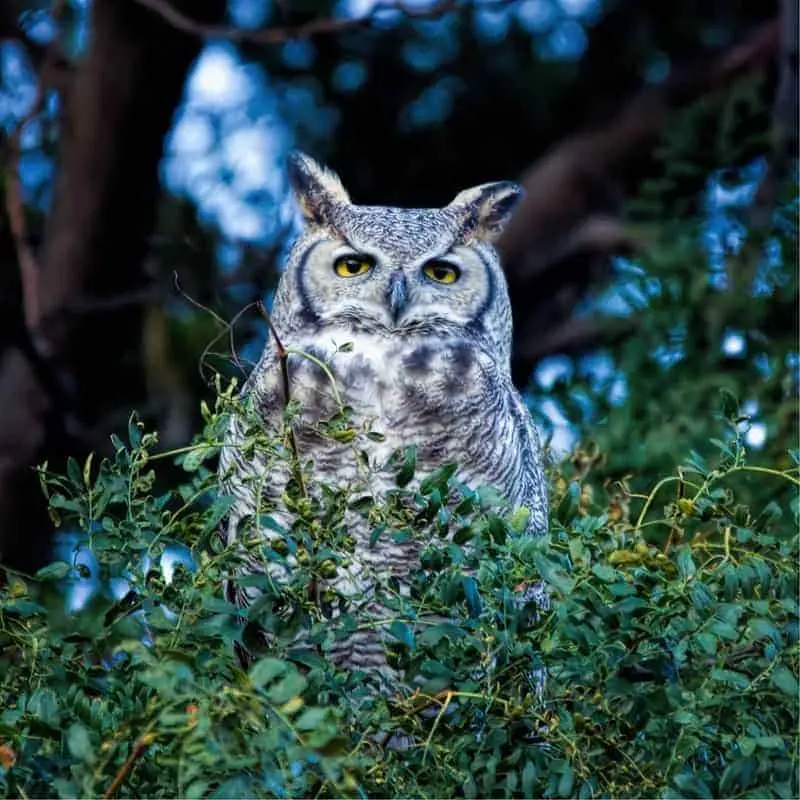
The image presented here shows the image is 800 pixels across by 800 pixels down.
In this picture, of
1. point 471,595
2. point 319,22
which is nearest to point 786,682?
point 471,595

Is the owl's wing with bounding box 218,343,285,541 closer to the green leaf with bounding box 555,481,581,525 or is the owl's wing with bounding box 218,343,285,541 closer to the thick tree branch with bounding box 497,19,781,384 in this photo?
the green leaf with bounding box 555,481,581,525

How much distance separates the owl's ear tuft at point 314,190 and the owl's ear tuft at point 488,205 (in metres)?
0.17

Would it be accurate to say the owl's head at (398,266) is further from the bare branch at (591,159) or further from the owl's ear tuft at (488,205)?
the bare branch at (591,159)

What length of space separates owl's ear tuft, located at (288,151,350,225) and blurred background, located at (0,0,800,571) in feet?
0.38

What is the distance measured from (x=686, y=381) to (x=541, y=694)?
1511mm

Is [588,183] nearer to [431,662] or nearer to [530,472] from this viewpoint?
[530,472]

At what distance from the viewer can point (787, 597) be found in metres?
1.26

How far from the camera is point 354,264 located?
203cm

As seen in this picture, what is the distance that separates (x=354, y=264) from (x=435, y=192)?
8.11 ft

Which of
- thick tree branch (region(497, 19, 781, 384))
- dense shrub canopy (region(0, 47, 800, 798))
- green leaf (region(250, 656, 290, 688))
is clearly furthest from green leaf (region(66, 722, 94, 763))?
thick tree branch (region(497, 19, 781, 384))

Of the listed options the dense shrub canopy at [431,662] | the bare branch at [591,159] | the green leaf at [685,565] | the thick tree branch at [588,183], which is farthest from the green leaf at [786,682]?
the bare branch at [591,159]

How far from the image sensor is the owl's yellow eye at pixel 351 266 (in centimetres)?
202

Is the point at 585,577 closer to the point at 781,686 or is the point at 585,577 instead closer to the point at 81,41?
the point at 781,686

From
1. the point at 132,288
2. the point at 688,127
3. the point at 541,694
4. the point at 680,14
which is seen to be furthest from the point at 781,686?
the point at 680,14
